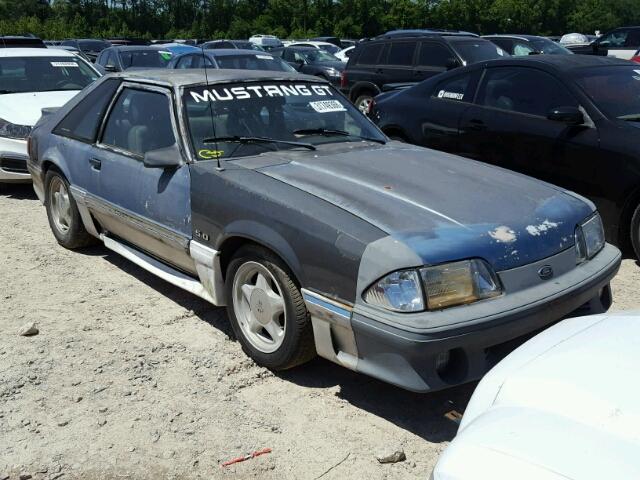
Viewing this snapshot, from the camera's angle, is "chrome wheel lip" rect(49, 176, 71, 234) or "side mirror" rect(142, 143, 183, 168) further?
"chrome wheel lip" rect(49, 176, 71, 234)

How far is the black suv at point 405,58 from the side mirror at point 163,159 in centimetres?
774

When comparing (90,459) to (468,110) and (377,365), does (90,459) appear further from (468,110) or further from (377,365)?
(468,110)

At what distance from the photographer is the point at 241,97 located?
450 centimetres

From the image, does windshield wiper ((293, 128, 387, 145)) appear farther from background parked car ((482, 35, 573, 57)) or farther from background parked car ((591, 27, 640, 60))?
background parked car ((591, 27, 640, 60))

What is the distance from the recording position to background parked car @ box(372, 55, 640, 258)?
5.47 m

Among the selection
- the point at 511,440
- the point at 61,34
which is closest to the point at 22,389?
the point at 511,440

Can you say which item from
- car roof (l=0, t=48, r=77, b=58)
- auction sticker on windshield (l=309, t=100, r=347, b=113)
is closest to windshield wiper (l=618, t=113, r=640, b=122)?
auction sticker on windshield (l=309, t=100, r=347, b=113)

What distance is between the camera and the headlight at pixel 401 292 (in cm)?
306

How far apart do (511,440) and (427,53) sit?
11.5 m

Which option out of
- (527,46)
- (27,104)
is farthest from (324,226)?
(527,46)

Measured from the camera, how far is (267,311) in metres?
3.72

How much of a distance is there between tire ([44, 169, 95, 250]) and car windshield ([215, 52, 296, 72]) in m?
5.78

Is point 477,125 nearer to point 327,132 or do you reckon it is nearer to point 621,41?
point 327,132

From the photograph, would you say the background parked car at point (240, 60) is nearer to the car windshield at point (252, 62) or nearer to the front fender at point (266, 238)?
the car windshield at point (252, 62)
